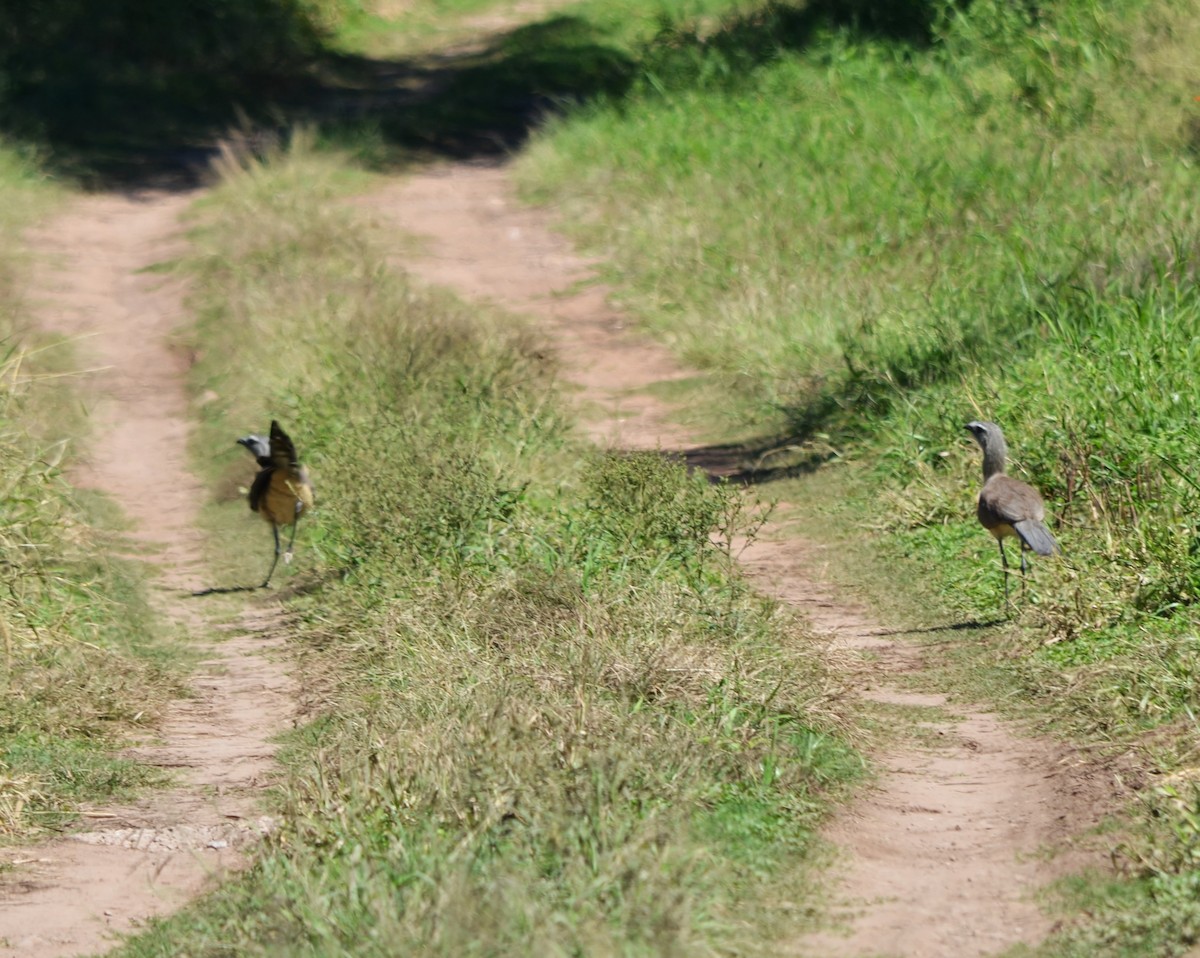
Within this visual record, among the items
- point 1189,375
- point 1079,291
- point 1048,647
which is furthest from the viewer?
point 1079,291

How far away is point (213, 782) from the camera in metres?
6.21

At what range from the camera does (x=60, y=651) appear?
7.22 meters

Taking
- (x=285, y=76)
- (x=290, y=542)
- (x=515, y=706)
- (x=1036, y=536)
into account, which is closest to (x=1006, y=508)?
(x=1036, y=536)

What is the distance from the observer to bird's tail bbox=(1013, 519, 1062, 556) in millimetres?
6887

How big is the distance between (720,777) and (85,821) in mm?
2317

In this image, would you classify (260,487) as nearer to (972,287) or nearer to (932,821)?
(932,821)

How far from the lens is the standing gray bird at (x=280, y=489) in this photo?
8805 millimetres

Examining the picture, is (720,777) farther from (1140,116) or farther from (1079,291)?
(1140,116)

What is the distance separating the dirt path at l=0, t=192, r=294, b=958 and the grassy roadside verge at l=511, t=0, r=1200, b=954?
284 centimetres

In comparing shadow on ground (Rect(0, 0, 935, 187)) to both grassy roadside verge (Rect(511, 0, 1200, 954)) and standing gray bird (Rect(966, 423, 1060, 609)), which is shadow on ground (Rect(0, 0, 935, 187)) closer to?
grassy roadside verge (Rect(511, 0, 1200, 954))

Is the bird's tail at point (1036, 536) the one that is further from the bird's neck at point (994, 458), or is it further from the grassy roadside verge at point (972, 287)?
the bird's neck at point (994, 458)

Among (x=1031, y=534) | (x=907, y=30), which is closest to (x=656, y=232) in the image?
(x=907, y=30)

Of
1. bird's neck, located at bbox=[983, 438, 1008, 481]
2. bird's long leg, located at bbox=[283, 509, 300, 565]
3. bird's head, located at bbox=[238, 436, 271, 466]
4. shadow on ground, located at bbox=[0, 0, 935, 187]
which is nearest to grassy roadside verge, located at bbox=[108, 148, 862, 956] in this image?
bird's long leg, located at bbox=[283, 509, 300, 565]

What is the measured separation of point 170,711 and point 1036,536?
3.75 meters
